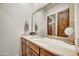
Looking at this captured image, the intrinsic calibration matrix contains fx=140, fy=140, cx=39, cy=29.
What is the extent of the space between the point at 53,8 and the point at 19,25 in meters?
0.45

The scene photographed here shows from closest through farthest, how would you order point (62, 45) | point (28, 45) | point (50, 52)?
point (50, 52), point (62, 45), point (28, 45)

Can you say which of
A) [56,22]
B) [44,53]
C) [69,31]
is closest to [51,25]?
[56,22]

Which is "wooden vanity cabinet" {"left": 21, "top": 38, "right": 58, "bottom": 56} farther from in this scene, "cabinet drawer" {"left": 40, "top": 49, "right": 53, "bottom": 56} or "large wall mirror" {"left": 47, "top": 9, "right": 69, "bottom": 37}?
"large wall mirror" {"left": 47, "top": 9, "right": 69, "bottom": 37}

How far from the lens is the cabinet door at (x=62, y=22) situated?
5.08 ft

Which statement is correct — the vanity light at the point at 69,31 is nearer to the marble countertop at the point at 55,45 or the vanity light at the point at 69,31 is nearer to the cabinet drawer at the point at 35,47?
the marble countertop at the point at 55,45

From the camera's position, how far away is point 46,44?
155cm

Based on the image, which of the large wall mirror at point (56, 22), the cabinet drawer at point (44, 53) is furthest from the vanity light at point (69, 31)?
the cabinet drawer at point (44, 53)

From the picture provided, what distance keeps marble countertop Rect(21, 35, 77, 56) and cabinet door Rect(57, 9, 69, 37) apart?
10 cm

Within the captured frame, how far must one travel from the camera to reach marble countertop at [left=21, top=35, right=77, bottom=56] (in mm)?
1403

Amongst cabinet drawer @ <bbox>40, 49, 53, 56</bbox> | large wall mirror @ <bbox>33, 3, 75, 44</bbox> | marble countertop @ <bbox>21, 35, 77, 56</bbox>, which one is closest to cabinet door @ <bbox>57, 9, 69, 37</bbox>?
large wall mirror @ <bbox>33, 3, 75, 44</bbox>

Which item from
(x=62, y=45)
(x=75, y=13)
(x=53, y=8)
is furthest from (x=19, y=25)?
(x=75, y=13)

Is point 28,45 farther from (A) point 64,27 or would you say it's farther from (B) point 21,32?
(A) point 64,27

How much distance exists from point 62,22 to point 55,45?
0.27 metres

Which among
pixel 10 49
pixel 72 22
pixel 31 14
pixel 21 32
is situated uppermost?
pixel 31 14
